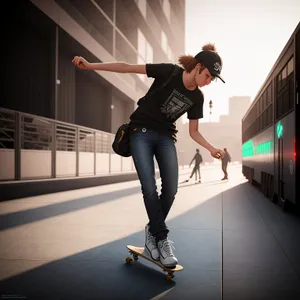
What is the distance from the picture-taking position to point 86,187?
14.6 meters

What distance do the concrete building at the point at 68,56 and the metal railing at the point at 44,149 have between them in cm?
256

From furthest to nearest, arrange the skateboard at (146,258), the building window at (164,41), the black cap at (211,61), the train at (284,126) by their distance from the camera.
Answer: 1. the building window at (164,41)
2. the train at (284,126)
3. the black cap at (211,61)
4. the skateboard at (146,258)

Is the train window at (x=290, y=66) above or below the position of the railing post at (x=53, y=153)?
above

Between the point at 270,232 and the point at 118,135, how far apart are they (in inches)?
113

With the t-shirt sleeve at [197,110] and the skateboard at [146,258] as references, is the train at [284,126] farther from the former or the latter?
the skateboard at [146,258]

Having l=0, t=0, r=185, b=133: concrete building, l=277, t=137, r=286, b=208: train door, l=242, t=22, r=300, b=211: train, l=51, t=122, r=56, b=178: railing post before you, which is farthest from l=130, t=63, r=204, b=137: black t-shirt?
l=0, t=0, r=185, b=133: concrete building

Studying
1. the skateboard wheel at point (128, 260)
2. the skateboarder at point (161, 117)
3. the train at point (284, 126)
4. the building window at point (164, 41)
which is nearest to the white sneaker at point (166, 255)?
the skateboarder at point (161, 117)

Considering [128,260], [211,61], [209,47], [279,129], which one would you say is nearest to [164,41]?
[279,129]

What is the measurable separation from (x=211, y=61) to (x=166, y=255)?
5.60 feet

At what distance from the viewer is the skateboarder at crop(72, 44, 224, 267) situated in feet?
11.2

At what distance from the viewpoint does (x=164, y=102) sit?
350 cm

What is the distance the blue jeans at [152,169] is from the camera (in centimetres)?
344

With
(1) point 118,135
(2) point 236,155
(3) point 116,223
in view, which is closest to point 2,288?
(1) point 118,135

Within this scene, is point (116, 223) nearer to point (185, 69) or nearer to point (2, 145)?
point (185, 69)
